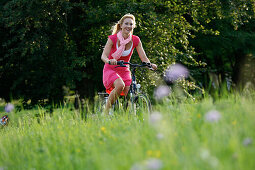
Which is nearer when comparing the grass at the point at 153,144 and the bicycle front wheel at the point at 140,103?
the grass at the point at 153,144

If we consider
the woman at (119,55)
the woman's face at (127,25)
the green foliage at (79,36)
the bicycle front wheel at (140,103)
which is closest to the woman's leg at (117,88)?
the woman at (119,55)

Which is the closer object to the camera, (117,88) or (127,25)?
(117,88)

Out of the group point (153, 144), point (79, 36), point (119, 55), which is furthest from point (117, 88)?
point (79, 36)

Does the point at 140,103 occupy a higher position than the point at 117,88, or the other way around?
the point at 117,88

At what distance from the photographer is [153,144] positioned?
9.26 ft

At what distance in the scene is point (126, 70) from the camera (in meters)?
5.47

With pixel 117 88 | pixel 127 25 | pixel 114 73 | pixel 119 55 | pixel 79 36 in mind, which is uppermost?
pixel 79 36

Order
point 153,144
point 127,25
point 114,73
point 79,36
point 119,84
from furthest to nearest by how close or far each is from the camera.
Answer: point 79,36
point 127,25
point 114,73
point 119,84
point 153,144


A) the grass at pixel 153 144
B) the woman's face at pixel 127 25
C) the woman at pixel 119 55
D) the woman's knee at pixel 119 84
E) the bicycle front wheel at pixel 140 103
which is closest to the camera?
the grass at pixel 153 144

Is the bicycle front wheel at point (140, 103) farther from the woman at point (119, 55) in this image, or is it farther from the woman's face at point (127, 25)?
the woman's face at point (127, 25)

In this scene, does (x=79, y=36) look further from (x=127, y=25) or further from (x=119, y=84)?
(x=119, y=84)

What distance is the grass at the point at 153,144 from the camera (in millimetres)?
2367

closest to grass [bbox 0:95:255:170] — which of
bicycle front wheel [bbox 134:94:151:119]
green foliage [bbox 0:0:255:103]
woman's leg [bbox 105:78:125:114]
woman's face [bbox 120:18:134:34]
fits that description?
bicycle front wheel [bbox 134:94:151:119]

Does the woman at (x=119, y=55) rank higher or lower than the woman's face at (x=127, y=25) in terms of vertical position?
lower
